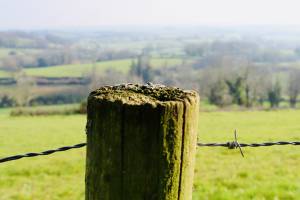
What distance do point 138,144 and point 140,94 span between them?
0.26 m

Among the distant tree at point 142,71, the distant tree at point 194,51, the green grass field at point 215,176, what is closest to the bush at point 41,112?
the green grass field at point 215,176

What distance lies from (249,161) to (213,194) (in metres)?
3.96

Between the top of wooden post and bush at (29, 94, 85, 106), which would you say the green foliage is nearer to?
bush at (29, 94, 85, 106)

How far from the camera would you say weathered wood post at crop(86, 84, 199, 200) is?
5.61ft

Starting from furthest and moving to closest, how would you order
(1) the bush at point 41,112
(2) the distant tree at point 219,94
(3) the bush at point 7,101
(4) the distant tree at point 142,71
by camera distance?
1. (4) the distant tree at point 142,71
2. (3) the bush at point 7,101
3. (2) the distant tree at point 219,94
4. (1) the bush at point 41,112

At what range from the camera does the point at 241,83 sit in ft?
230

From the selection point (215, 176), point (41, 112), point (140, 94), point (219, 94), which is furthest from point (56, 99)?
point (140, 94)

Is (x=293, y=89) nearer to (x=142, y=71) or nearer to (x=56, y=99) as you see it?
(x=56, y=99)

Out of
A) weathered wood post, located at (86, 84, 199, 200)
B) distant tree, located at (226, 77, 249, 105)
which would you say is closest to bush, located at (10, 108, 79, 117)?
distant tree, located at (226, 77, 249, 105)

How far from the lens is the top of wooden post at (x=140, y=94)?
176cm

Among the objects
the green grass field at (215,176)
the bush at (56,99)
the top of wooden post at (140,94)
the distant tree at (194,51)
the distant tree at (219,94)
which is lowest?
the bush at (56,99)

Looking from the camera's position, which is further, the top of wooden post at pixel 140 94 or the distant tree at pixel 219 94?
the distant tree at pixel 219 94

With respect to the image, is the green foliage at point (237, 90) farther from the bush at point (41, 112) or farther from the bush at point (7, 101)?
the bush at point (7, 101)

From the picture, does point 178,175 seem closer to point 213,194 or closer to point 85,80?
point 213,194
